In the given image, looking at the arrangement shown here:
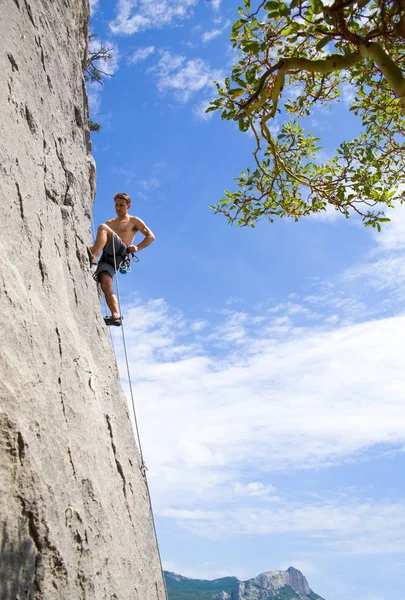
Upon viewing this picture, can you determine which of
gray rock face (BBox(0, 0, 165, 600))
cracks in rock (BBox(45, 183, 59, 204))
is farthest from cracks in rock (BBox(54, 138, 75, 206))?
cracks in rock (BBox(45, 183, 59, 204))

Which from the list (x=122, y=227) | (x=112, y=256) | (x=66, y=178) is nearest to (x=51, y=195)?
(x=66, y=178)

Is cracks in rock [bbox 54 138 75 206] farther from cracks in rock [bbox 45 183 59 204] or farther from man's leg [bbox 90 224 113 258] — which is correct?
man's leg [bbox 90 224 113 258]

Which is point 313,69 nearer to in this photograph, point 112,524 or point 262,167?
point 262,167

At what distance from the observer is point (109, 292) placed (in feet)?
30.9

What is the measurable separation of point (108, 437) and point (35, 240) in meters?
2.49

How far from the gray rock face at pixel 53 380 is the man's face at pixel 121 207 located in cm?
194

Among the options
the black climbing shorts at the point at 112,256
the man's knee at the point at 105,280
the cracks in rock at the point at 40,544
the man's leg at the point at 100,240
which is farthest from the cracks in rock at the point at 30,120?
the cracks in rock at the point at 40,544

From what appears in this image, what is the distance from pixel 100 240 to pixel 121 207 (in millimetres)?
1784

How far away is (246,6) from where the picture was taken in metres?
6.04

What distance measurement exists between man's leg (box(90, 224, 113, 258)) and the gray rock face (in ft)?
1.31

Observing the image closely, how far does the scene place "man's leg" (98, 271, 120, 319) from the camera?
30.7ft

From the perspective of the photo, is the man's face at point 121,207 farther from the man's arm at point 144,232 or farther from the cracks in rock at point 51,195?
the cracks in rock at point 51,195

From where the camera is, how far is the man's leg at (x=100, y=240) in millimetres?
9203

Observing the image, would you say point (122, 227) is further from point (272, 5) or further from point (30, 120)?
point (272, 5)
